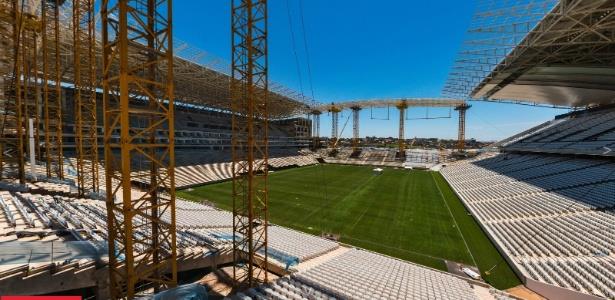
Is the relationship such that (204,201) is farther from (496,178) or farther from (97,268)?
(496,178)

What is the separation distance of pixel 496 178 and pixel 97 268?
3606 cm

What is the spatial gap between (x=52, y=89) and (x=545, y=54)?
43.0 metres

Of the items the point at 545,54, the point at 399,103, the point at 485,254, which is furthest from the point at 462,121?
the point at 485,254

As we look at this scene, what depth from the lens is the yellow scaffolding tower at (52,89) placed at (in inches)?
732

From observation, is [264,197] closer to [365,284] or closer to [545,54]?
[365,284]

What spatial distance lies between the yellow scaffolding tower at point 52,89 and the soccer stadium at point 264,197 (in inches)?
8.7

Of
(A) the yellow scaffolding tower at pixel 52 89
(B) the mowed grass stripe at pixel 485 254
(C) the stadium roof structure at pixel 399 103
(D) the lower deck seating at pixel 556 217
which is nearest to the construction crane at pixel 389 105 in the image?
(C) the stadium roof structure at pixel 399 103

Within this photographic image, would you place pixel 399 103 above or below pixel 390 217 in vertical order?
above

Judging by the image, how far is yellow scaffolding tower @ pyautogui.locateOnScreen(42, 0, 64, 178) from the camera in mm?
18594

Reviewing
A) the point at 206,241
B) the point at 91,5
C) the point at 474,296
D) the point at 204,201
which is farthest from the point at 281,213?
the point at 91,5

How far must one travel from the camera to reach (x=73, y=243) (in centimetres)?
862

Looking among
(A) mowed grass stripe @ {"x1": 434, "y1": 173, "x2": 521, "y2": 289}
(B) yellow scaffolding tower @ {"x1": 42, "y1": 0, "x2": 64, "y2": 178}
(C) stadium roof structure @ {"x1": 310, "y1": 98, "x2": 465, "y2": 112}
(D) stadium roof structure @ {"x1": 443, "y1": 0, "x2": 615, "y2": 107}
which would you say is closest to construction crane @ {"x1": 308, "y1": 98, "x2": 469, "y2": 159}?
(C) stadium roof structure @ {"x1": 310, "y1": 98, "x2": 465, "y2": 112}

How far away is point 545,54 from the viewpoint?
24938 mm

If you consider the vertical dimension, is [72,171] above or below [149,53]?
below
